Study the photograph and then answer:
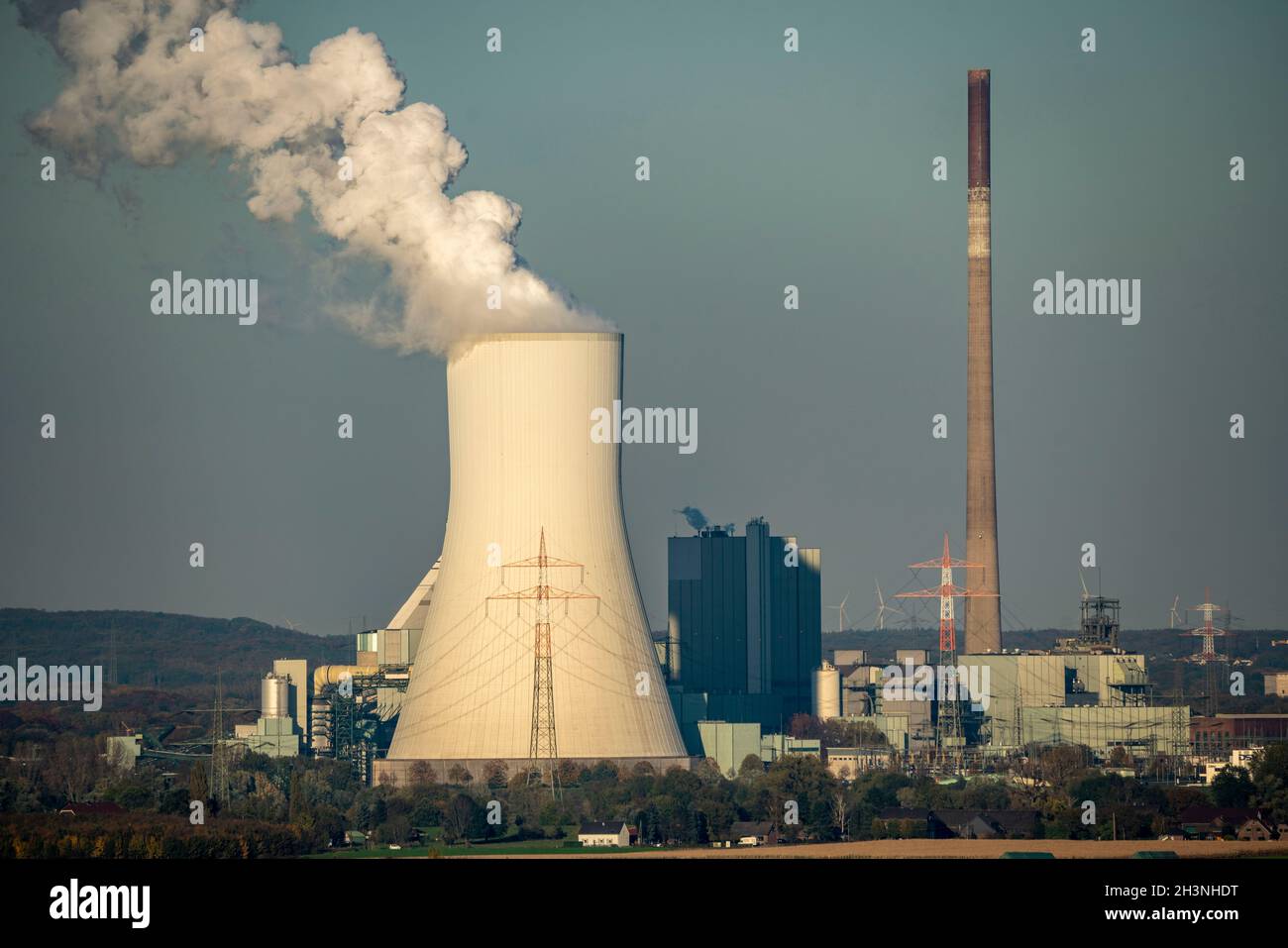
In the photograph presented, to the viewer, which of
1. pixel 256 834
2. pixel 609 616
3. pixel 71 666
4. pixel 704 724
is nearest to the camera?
pixel 256 834

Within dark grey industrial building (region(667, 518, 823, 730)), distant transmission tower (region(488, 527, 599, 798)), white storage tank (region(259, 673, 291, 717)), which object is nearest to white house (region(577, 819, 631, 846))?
distant transmission tower (region(488, 527, 599, 798))

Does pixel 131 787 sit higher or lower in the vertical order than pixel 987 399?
lower

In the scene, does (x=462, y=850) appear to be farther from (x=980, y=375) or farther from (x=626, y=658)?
(x=980, y=375)

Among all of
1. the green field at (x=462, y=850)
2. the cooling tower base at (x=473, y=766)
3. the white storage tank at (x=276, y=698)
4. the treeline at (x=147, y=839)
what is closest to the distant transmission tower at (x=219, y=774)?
the cooling tower base at (x=473, y=766)

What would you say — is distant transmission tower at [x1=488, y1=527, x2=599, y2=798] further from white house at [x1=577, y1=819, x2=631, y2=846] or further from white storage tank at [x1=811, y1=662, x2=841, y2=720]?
white storage tank at [x1=811, y1=662, x2=841, y2=720]
